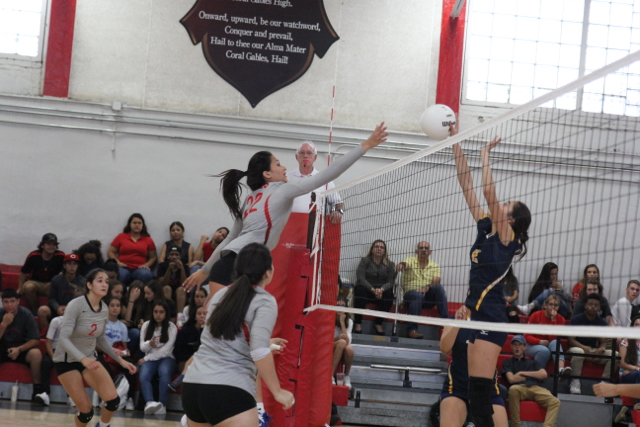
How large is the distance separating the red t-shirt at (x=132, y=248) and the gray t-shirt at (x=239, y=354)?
355 inches

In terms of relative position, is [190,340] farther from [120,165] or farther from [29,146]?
[29,146]

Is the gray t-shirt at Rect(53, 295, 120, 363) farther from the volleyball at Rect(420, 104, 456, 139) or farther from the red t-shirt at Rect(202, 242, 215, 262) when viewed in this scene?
the red t-shirt at Rect(202, 242, 215, 262)

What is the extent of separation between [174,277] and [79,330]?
15.7ft

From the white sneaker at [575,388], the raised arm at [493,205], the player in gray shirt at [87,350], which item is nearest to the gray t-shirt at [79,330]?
the player in gray shirt at [87,350]

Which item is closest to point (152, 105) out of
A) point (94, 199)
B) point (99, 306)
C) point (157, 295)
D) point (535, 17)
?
point (94, 199)

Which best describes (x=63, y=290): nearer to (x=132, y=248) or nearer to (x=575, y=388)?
(x=132, y=248)

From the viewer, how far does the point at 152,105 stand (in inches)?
548

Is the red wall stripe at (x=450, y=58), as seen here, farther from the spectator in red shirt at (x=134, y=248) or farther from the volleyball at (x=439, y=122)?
the volleyball at (x=439, y=122)

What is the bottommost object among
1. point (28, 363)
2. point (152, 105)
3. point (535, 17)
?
point (28, 363)

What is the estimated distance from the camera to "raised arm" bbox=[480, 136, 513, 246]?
5180mm

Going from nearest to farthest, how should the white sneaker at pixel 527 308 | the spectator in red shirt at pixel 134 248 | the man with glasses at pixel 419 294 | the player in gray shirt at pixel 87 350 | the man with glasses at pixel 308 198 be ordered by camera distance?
1. the man with glasses at pixel 308 198
2. the player in gray shirt at pixel 87 350
3. the man with glasses at pixel 419 294
4. the white sneaker at pixel 527 308
5. the spectator in red shirt at pixel 134 248

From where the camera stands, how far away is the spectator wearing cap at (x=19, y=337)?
10203 millimetres

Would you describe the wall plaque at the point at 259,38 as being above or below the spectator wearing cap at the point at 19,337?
above

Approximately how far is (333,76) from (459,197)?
363 cm
